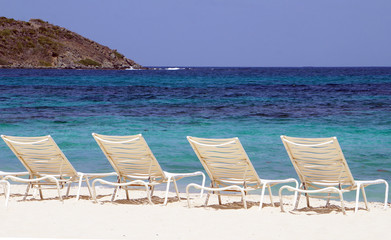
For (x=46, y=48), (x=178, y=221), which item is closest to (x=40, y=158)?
(x=178, y=221)

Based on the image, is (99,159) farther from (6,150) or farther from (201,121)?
(201,121)

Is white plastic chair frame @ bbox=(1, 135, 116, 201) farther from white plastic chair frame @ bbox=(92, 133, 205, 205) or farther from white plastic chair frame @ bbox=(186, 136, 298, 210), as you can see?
white plastic chair frame @ bbox=(186, 136, 298, 210)

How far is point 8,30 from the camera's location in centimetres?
10044

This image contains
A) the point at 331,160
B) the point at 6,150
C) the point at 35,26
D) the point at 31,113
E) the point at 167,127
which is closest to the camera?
the point at 331,160

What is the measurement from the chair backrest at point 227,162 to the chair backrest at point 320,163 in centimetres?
43

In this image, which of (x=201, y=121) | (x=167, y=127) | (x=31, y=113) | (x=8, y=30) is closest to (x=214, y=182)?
(x=167, y=127)

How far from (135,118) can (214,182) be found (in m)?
11.2

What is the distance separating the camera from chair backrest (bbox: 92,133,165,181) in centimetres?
583

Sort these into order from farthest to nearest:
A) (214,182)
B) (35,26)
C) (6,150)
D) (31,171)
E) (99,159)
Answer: (35,26)
(6,150)
(99,159)
(31,171)
(214,182)

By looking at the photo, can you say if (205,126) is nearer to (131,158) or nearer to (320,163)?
(131,158)

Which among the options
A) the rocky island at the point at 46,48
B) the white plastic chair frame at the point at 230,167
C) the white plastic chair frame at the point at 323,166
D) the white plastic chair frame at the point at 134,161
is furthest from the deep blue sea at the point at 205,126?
the rocky island at the point at 46,48

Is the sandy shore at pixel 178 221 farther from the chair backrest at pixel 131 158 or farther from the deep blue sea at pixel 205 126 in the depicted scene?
the deep blue sea at pixel 205 126

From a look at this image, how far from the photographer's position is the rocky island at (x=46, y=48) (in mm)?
95894

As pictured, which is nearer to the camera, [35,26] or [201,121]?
[201,121]
